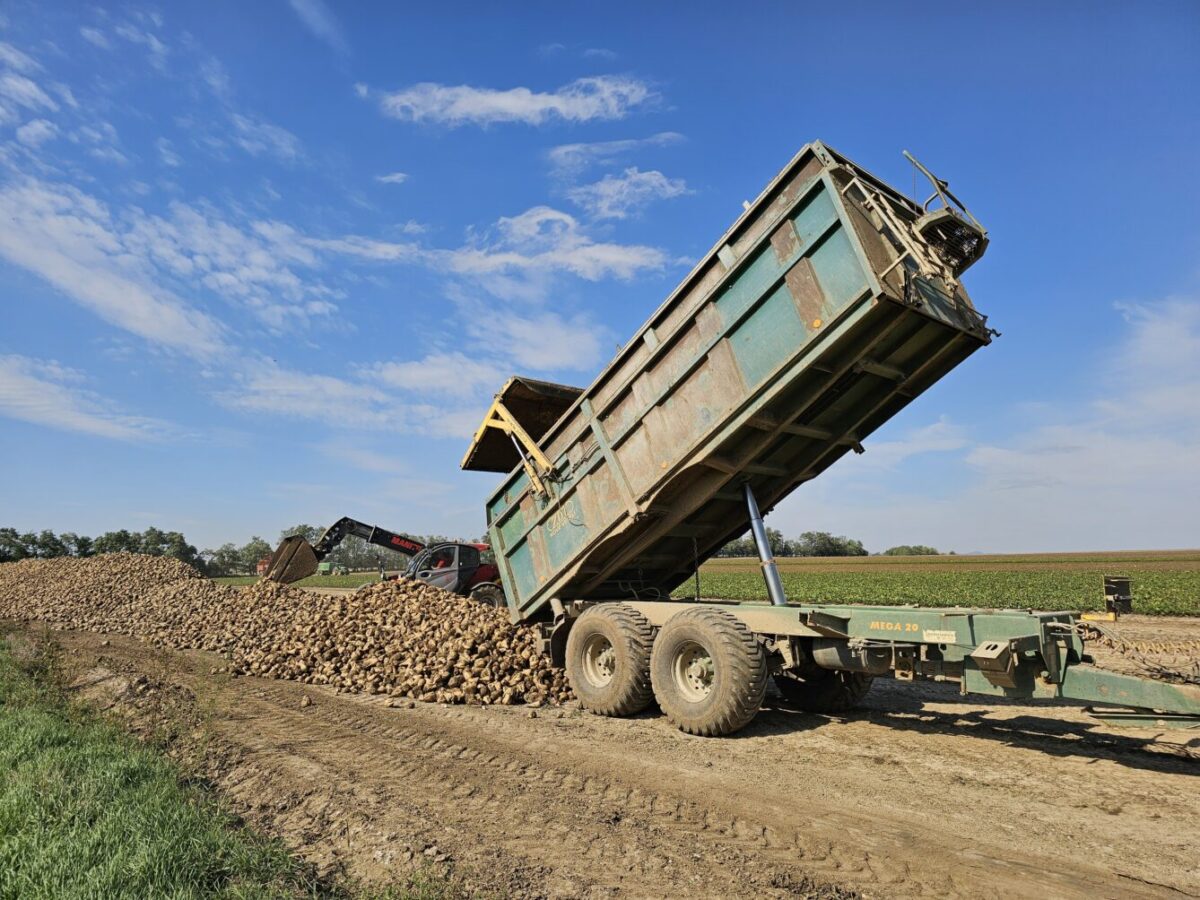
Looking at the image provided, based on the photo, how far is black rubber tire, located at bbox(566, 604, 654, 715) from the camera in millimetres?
6770

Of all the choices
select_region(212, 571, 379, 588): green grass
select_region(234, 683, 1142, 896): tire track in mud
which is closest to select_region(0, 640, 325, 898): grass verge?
select_region(234, 683, 1142, 896): tire track in mud

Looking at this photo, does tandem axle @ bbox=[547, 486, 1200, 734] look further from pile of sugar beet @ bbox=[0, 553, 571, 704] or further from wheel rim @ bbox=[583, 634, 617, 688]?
pile of sugar beet @ bbox=[0, 553, 571, 704]

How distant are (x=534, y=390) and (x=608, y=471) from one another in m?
1.58

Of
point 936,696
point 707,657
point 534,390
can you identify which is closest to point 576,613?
point 707,657

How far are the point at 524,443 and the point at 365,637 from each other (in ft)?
13.4

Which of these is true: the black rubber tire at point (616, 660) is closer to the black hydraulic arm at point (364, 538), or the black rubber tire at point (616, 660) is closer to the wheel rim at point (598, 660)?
the wheel rim at point (598, 660)

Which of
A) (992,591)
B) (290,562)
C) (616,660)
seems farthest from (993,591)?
(290,562)

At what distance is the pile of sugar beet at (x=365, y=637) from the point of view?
8148 mm

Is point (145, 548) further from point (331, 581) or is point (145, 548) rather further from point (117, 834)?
point (117, 834)

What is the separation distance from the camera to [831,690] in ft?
23.4

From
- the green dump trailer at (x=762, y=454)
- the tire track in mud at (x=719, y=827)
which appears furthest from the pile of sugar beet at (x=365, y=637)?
the tire track in mud at (x=719, y=827)

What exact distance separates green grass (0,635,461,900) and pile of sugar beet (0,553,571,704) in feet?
11.9

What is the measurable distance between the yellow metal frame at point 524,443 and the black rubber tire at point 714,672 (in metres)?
2.34

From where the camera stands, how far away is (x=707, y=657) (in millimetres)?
6289
